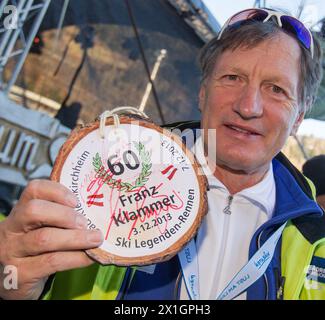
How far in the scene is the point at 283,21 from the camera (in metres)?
1.42

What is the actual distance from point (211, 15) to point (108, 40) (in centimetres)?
138

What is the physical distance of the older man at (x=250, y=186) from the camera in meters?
1.13

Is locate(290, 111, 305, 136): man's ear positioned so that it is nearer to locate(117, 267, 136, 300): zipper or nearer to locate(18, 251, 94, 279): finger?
locate(117, 267, 136, 300): zipper

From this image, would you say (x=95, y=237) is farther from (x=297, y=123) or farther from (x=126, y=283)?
(x=297, y=123)

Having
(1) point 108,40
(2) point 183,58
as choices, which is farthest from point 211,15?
(1) point 108,40

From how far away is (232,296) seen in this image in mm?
1125

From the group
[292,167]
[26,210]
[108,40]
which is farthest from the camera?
[108,40]

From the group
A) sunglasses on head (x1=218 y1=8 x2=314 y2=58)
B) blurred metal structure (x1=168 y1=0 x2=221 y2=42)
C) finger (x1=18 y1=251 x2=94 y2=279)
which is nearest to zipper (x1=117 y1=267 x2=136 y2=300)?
finger (x1=18 y1=251 x2=94 y2=279)

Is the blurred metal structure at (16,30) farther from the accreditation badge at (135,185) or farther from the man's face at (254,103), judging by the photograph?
the accreditation badge at (135,185)

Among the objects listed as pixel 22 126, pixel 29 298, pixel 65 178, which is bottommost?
pixel 22 126

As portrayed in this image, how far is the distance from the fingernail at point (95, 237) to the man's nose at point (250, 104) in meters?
0.67

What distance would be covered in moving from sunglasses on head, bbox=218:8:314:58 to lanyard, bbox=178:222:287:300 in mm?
808

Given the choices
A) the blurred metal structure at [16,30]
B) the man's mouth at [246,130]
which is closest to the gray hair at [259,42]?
the man's mouth at [246,130]
